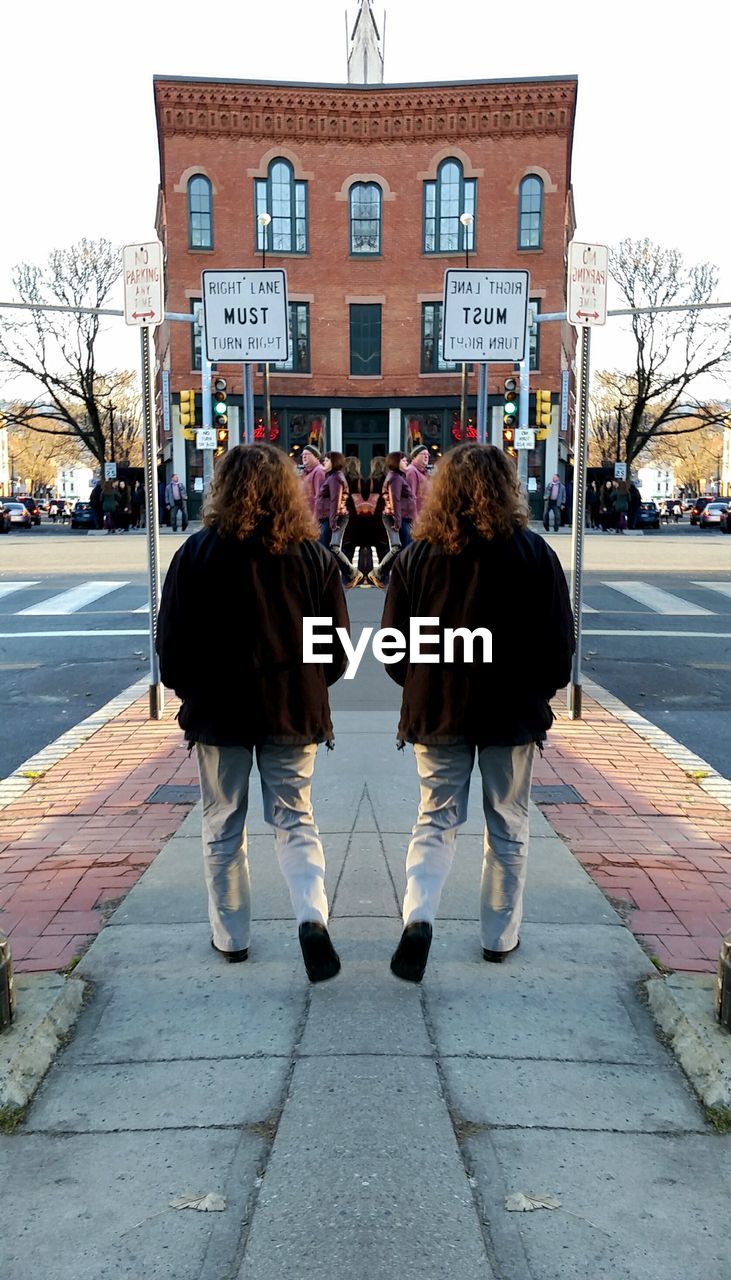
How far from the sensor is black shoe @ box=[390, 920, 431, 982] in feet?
12.8

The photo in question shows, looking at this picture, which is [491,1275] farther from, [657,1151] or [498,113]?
[498,113]

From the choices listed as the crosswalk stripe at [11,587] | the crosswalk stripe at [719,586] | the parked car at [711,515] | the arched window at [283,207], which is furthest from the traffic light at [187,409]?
the parked car at [711,515]

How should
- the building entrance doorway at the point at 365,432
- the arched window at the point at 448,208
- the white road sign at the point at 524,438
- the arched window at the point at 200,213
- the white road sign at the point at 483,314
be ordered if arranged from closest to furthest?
the white road sign at the point at 483,314 → the white road sign at the point at 524,438 → the arched window at the point at 200,213 → the arched window at the point at 448,208 → the building entrance doorway at the point at 365,432

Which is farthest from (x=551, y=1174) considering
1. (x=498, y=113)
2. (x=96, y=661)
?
(x=498, y=113)

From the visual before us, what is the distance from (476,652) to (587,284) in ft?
17.1

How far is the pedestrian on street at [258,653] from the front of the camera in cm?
382

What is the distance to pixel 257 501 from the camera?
149 inches

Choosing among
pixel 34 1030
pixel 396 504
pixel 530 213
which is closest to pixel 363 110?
pixel 530 213

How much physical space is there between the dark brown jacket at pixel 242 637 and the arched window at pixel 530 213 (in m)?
39.4

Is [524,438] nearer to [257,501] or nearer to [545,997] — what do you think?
[257,501]

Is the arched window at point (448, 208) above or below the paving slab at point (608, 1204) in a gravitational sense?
above

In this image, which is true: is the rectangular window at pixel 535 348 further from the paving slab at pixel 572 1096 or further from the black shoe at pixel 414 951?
the paving slab at pixel 572 1096

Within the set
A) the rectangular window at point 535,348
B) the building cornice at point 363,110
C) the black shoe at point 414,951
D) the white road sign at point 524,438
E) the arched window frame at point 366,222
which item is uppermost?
the building cornice at point 363,110

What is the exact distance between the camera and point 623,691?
10062 mm
